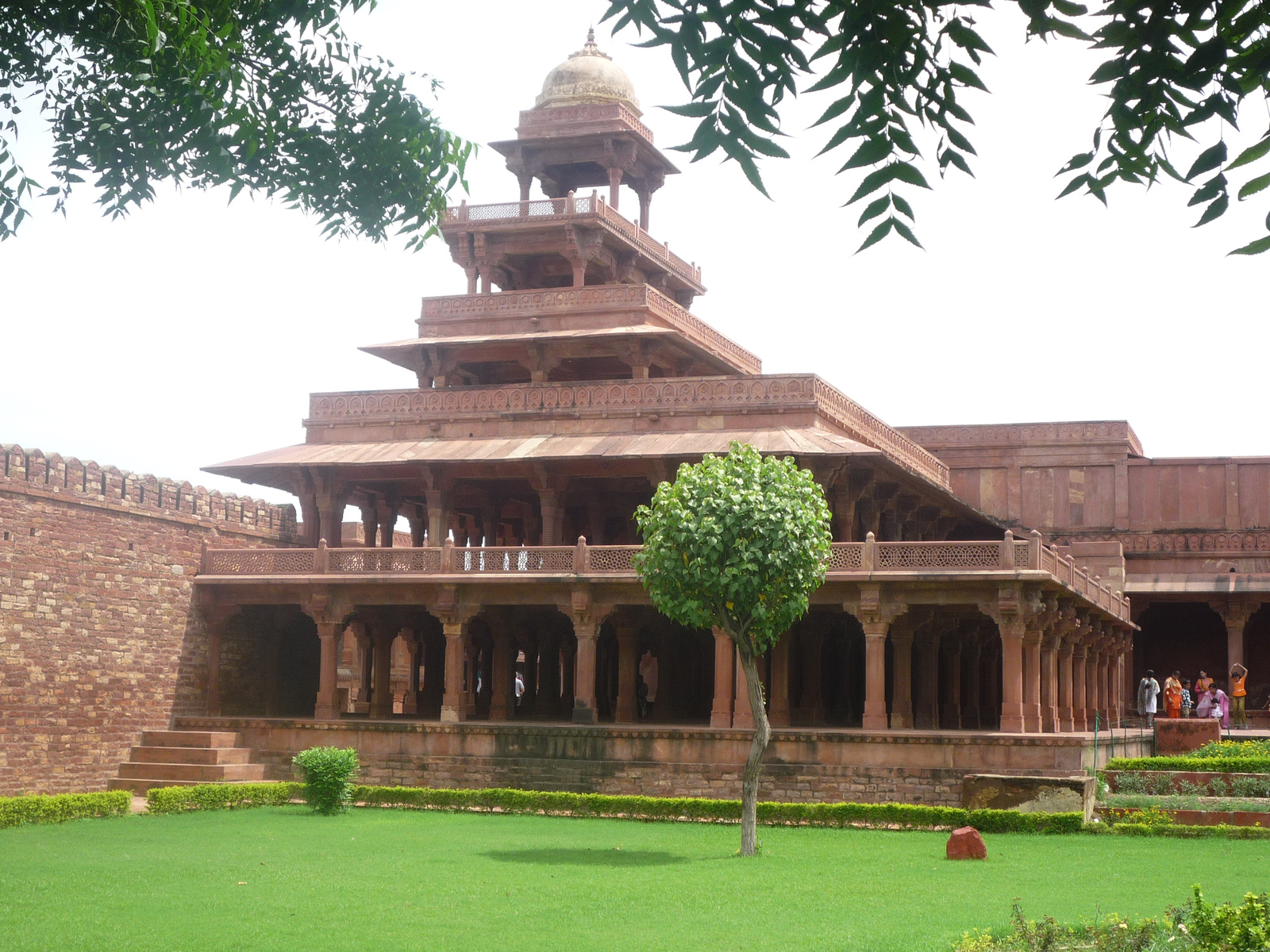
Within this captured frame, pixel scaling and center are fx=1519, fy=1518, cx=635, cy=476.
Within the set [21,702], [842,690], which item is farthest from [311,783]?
[842,690]

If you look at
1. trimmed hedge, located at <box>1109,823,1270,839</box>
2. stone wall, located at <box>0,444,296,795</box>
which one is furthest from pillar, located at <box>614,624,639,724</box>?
trimmed hedge, located at <box>1109,823,1270,839</box>

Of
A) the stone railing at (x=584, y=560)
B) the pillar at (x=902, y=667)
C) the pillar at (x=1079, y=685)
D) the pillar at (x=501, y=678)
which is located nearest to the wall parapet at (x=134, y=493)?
the stone railing at (x=584, y=560)

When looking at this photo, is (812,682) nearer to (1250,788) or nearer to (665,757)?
(665,757)

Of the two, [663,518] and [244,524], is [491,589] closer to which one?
[244,524]

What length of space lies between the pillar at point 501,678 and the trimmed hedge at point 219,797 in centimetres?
438

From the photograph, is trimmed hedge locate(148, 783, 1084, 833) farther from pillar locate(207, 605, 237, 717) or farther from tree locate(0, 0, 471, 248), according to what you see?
tree locate(0, 0, 471, 248)

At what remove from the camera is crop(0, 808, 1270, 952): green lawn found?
447 inches

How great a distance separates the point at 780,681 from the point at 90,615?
1117cm

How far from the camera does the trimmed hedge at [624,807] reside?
19984 mm

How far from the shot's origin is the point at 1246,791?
68.4 feet

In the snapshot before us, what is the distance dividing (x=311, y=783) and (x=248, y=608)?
7259 millimetres

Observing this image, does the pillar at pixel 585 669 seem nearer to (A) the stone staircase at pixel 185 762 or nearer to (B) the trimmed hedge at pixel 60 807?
(A) the stone staircase at pixel 185 762

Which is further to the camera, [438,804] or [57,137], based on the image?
[438,804]

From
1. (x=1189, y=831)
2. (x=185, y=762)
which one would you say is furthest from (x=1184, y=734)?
(x=185, y=762)
